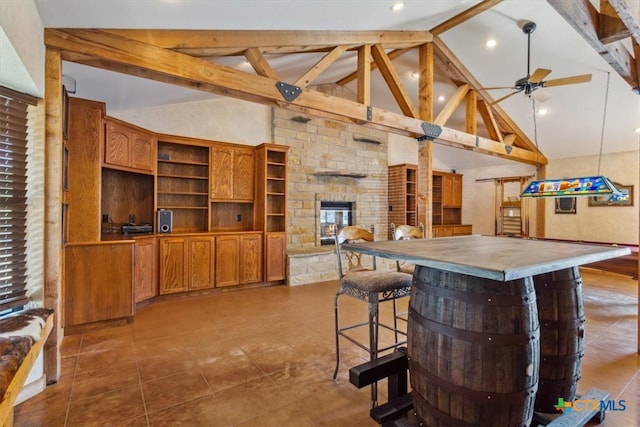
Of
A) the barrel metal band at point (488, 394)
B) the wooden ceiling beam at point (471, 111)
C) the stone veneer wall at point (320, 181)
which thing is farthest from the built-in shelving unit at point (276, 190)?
Answer: the barrel metal band at point (488, 394)

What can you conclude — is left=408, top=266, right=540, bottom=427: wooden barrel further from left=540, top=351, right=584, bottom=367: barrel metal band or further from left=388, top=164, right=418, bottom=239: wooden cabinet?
left=388, top=164, right=418, bottom=239: wooden cabinet

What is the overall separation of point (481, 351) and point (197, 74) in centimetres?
279

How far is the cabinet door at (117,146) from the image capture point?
11.1 feet

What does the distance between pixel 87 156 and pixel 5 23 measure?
6.23 feet

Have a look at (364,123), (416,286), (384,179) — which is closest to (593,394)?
(416,286)

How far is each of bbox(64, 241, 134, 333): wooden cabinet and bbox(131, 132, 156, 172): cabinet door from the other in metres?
1.26

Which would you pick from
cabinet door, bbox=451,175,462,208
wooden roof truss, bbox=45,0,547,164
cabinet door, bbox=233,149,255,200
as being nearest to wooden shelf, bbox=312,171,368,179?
cabinet door, bbox=233,149,255,200

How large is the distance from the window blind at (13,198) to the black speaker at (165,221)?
2181mm

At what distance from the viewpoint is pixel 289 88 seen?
314cm

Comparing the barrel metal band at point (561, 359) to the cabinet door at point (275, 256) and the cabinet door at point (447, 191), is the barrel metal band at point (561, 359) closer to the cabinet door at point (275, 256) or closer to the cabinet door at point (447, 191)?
the cabinet door at point (275, 256)

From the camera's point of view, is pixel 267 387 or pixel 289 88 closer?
pixel 267 387

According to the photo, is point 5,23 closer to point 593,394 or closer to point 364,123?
point 364,123

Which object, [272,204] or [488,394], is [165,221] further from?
[488,394]

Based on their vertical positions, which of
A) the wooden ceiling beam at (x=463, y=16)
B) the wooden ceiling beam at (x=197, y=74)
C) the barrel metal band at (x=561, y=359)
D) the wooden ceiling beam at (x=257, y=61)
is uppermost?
the wooden ceiling beam at (x=463, y=16)
